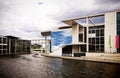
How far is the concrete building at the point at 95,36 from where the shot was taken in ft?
187

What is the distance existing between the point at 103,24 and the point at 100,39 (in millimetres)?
6103

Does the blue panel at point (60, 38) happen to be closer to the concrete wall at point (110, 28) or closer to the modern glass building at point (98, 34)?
the modern glass building at point (98, 34)

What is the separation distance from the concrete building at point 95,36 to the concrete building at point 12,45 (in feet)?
157

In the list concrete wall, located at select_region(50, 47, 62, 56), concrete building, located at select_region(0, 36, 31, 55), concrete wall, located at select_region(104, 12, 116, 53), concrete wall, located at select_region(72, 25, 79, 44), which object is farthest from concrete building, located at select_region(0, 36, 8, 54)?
concrete wall, located at select_region(104, 12, 116, 53)

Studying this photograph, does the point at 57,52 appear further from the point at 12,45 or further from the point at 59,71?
the point at 12,45

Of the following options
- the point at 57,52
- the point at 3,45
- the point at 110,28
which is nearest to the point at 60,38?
the point at 57,52

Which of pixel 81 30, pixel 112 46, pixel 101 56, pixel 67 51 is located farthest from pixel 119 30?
pixel 67 51

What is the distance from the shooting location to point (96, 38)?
64312mm

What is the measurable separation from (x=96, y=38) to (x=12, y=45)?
224ft

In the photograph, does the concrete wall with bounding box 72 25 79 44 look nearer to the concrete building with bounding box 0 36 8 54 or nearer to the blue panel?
the blue panel

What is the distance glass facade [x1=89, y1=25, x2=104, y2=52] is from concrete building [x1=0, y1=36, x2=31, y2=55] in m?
62.3

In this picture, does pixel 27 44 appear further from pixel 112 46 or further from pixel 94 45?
pixel 112 46

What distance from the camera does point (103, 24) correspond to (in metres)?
62.8

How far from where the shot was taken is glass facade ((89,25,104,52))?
63031mm
